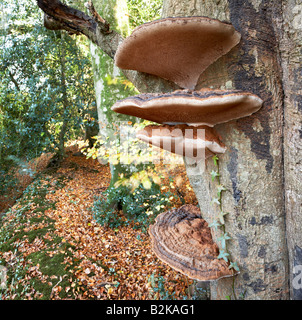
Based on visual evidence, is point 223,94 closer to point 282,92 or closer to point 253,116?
point 253,116

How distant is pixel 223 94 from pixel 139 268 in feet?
13.9

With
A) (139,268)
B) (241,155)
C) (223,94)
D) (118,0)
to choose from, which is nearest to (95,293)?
(139,268)

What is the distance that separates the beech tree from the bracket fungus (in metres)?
0.15

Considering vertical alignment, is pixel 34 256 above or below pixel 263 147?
below

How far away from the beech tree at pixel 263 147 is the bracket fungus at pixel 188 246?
0.15 metres

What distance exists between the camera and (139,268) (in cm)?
436

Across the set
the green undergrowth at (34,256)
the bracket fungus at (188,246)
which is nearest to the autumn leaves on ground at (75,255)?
the green undergrowth at (34,256)

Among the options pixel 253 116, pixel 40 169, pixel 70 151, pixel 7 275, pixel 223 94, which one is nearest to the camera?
pixel 223 94

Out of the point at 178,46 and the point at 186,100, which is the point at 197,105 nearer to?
the point at 186,100

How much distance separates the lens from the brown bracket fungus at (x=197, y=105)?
978 mm

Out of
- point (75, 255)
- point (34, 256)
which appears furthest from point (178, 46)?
point (34, 256)

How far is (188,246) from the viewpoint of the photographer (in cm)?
162

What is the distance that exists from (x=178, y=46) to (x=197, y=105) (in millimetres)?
483

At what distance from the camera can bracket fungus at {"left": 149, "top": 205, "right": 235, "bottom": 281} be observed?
1416mm
